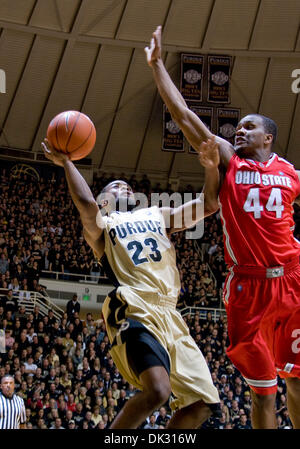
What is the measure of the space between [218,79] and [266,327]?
16.5 metres

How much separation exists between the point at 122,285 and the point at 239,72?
16.9m

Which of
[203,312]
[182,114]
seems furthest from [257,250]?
[203,312]

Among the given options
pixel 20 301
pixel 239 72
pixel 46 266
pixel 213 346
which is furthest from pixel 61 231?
pixel 239 72

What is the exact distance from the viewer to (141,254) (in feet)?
15.8

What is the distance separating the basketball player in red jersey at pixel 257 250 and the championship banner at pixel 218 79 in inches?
607

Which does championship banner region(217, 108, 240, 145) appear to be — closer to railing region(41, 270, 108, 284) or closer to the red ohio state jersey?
railing region(41, 270, 108, 284)

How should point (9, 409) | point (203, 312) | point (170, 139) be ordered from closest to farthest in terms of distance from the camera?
1. point (9, 409)
2. point (203, 312)
3. point (170, 139)

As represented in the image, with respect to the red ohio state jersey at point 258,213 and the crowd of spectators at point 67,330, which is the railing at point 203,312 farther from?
the red ohio state jersey at point 258,213

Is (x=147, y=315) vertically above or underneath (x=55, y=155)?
underneath

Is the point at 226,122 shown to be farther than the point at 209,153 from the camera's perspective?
Yes

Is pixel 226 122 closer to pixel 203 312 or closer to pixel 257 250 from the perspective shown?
pixel 203 312

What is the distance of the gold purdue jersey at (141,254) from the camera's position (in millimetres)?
4711

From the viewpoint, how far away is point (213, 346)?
15414mm

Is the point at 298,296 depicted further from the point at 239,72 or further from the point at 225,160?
the point at 239,72
